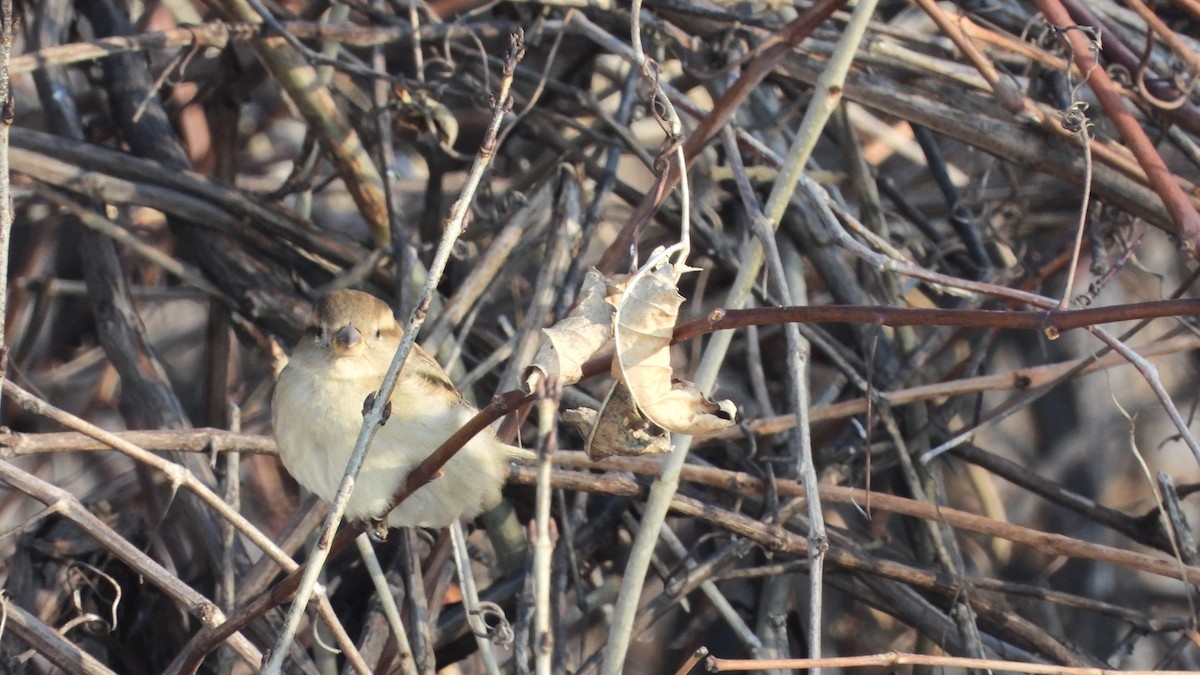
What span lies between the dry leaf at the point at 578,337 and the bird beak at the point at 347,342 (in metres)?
0.97

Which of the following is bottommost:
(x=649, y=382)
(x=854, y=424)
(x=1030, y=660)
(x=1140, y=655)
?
(x=1140, y=655)

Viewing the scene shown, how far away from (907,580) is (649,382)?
1.64 m

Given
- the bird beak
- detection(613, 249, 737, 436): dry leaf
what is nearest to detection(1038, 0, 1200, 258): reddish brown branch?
detection(613, 249, 737, 436): dry leaf

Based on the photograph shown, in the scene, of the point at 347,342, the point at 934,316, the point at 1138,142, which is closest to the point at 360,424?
the point at 347,342

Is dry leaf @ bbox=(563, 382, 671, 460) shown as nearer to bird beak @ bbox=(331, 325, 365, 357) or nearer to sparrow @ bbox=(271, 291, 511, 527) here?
sparrow @ bbox=(271, 291, 511, 527)

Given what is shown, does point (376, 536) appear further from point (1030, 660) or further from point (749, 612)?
point (1030, 660)

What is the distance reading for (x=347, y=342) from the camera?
2.50 metres

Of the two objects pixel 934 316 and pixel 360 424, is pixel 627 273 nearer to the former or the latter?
pixel 360 424

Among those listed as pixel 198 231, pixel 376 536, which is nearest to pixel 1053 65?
pixel 376 536

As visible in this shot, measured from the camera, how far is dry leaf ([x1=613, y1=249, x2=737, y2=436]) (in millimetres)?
1570

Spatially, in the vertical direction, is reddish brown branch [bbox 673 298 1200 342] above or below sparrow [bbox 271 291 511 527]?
above

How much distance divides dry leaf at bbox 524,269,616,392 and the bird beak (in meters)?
0.97

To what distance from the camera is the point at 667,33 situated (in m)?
3.39

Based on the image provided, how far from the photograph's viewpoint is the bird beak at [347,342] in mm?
2506
